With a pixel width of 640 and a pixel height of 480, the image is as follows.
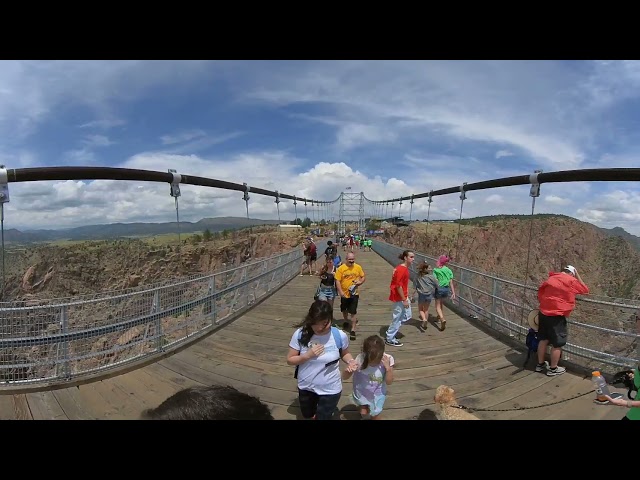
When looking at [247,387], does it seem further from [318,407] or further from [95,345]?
[95,345]

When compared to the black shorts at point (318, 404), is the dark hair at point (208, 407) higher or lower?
higher

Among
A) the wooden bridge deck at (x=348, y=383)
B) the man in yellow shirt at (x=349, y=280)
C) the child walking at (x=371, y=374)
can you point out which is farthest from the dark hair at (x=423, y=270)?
the child walking at (x=371, y=374)

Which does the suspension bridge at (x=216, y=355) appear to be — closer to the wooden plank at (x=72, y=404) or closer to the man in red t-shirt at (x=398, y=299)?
the wooden plank at (x=72, y=404)

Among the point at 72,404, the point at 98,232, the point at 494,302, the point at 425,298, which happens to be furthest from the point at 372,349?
the point at 98,232

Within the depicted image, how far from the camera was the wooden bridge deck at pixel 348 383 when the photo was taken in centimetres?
326

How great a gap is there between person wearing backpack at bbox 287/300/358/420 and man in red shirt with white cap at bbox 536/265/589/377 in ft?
9.50

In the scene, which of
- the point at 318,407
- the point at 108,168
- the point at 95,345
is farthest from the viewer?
the point at 108,168

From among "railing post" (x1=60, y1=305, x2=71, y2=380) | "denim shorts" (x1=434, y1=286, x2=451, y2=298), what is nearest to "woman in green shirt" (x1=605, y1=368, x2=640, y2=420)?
"denim shorts" (x1=434, y1=286, x2=451, y2=298)

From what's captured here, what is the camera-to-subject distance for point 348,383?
387 cm

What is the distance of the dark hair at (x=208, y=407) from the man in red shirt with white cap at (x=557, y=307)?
400cm
